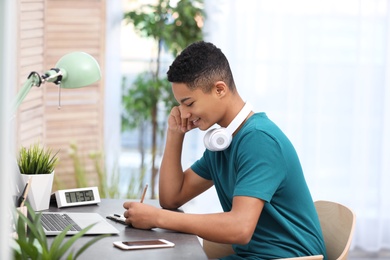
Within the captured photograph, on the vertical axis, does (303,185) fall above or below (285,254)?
above

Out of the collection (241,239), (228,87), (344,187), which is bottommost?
(344,187)

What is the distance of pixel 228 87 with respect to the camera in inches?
92.6

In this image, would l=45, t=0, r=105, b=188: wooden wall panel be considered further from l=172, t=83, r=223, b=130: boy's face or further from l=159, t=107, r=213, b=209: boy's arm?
l=172, t=83, r=223, b=130: boy's face

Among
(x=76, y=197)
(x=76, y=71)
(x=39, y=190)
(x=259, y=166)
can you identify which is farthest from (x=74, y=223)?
(x=259, y=166)

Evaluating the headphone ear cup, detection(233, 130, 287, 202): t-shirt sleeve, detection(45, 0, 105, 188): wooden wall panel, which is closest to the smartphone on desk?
detection(233, 130, 287, 202): t-shirt sleeve

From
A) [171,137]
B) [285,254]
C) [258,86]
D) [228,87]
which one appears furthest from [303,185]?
[258,86]

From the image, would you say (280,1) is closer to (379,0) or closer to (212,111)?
(379,0)

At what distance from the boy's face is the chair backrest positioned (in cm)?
53

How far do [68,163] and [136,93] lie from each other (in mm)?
842

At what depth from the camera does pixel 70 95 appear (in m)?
4.40

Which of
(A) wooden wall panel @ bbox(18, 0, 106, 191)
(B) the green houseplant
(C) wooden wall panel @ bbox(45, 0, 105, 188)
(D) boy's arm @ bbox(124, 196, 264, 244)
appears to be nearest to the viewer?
(B) the green houseplant

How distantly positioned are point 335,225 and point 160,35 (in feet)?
8.16

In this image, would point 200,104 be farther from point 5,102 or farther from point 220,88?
point 5,102

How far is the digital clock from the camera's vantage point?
2553 millimetres
